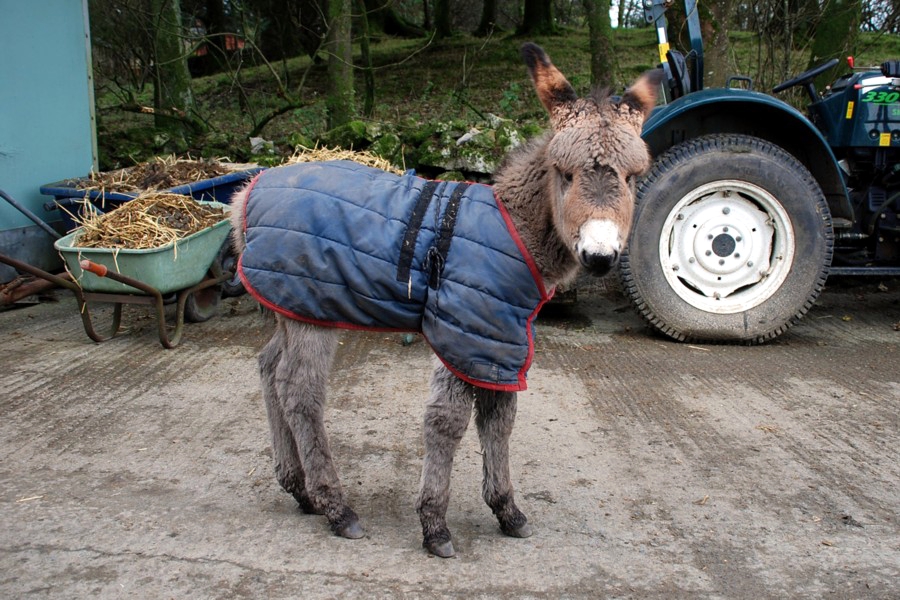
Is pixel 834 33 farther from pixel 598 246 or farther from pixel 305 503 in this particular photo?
pixel 305 503

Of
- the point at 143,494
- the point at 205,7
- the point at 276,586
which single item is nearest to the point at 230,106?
the point at 205,7

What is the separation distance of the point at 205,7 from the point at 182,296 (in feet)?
38.7

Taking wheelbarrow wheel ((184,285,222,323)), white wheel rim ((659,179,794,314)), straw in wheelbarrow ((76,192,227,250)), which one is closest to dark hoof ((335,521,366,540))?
straw in wheelbarrow ((76,192,227,250))

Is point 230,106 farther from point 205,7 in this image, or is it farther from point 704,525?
point 704,525

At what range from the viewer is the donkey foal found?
301 centimetres

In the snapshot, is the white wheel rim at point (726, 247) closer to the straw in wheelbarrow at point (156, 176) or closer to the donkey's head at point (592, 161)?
the donkey's head at point (592, 161)

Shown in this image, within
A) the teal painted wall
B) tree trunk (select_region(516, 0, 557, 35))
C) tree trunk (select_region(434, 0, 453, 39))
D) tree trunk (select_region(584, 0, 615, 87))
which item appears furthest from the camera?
tree trunk (select_region(434, 0, 453, 39))

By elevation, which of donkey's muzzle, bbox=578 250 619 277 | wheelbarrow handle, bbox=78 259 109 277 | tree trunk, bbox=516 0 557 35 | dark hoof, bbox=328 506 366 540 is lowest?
dark hoof, bbox=328 506 366 540

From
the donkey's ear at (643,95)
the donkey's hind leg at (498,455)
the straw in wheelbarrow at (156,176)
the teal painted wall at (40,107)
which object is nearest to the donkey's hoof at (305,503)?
the donkey's hind leg at (498,455)

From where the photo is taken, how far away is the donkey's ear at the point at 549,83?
9.97ft

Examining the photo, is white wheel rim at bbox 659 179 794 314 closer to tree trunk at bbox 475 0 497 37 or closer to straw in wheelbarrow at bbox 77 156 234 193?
straw in wheelbarrow at bbox 77 156 234 193

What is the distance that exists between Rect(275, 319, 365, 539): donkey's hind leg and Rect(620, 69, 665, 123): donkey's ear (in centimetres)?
148

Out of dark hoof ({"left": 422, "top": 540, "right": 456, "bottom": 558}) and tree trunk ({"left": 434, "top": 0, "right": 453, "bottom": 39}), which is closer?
dark hoof ({"left": 422, "top": 540, "right": 456, "bottom": 558})

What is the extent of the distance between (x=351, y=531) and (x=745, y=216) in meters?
3.92
